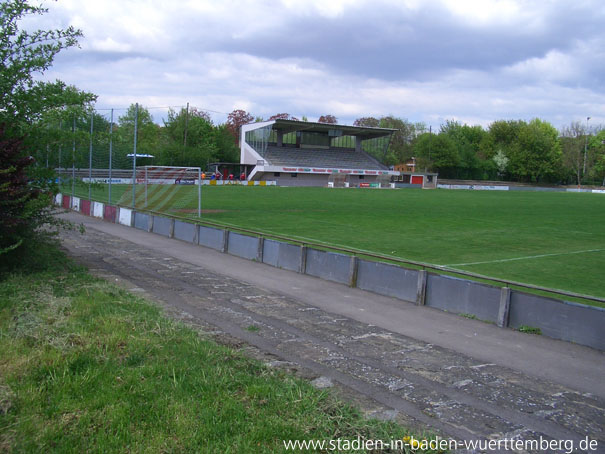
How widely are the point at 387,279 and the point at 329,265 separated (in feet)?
5.90

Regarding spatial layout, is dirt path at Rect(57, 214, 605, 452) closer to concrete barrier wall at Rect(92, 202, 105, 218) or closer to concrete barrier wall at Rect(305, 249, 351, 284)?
concrete barrier wall at Rect(305, 249, 351, 284)

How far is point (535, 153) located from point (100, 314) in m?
111

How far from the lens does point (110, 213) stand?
78.5 feet

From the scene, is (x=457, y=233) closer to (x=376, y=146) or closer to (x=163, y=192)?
(x=163, y=192)

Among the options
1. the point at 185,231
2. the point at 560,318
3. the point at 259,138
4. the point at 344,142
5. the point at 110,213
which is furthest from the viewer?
the point at 344,142

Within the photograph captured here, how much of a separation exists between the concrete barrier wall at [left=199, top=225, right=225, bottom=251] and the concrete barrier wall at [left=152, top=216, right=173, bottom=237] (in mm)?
2230

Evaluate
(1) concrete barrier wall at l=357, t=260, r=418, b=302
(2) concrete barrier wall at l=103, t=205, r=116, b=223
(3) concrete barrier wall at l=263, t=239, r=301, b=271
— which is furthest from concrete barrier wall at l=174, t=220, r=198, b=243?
(1) concrete barrier wall at l=357, t=260, r=418, b=302

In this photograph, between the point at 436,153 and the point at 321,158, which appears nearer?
the point at 321,158

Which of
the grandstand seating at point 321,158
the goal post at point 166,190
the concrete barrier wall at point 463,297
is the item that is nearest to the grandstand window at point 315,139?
the grandstand seating at point 321,158

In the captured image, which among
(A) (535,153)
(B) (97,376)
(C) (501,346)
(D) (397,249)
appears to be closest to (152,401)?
(B) (97,376)

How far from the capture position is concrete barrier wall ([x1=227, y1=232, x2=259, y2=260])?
15.2 metres

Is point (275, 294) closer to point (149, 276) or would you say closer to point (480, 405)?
point (149, 276)

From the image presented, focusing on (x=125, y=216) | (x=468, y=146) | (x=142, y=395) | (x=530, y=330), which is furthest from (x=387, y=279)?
(x=468, y=146)

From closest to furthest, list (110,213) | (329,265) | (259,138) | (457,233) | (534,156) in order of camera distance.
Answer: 1. (329,265)
2. (457,233)
3. (110,213)
4. (259,138)
5. (534,156)
